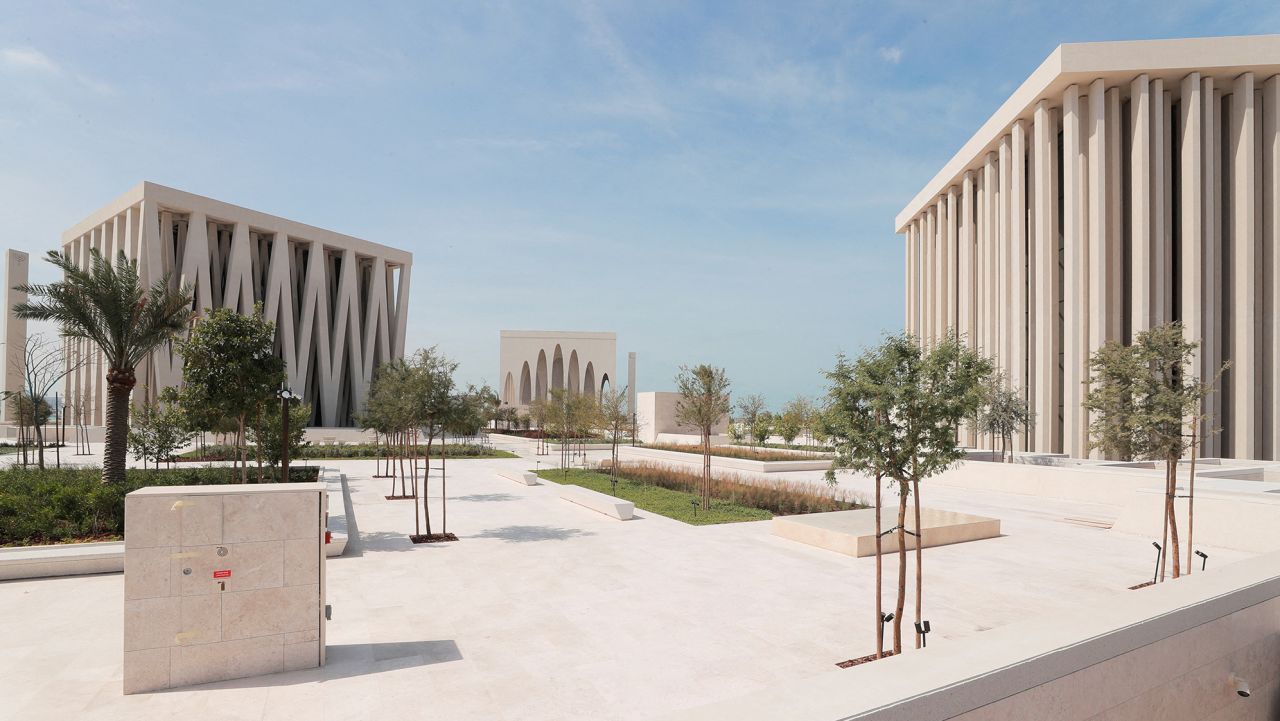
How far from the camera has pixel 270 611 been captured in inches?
248

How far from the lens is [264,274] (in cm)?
4616

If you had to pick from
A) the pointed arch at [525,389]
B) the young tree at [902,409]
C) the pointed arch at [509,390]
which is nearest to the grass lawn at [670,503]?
the young tree at [902,409]

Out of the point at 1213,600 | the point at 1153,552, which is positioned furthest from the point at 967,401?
the point at 1153,552

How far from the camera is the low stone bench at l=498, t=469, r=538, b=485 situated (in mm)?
22180

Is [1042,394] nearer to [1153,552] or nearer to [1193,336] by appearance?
[1193,336]

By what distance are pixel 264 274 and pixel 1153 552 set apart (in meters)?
50.4

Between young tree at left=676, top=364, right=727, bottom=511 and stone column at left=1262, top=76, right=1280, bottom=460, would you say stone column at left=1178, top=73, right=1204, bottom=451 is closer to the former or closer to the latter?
stone column at left=1262, top=76, right=1280, bottom=460

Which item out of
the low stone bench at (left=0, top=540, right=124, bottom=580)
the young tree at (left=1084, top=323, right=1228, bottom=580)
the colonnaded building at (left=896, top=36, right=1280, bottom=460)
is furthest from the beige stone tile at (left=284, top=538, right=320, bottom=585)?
the colonnaded building at (left=896, top=36, right=1280, bottom=460)

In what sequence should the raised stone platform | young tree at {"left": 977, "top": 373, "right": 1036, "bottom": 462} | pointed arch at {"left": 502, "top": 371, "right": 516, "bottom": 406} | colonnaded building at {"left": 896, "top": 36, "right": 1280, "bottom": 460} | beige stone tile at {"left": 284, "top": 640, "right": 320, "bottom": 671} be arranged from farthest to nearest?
pointed arch at {"left": 502, "top": 371, "right": 516, "bottom": 406} < colonnaded building at {"left": 896, "top": 36, "right": 1280, "bottom": 460} < young tree at {"left": 977, "top": 373, "right": 1036, "bottom": 462} < the raised stone platform < beige stone tile at {"left": 284, "top": 640, "right": 320, "bottom": 671}

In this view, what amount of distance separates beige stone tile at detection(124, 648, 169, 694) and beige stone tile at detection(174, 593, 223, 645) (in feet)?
0.60

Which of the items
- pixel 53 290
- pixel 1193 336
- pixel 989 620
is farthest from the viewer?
pixel 1193 336

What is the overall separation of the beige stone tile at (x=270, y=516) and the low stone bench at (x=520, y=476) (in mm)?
15825

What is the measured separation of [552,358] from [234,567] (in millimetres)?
68494

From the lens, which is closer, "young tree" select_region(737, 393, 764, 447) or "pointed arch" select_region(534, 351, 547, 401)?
"young tree" select_region(737, 393, 764, 447)
